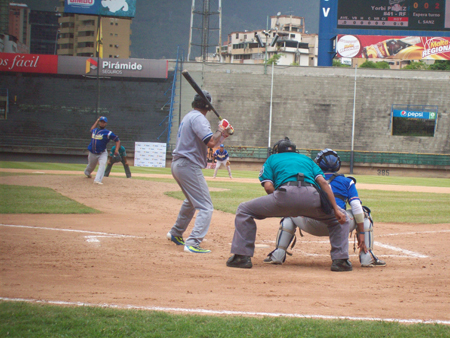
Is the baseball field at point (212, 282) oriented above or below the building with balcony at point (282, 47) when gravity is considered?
below

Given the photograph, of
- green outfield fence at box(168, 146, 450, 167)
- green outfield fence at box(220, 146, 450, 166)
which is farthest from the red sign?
green outfield fence at box(220, 146, 450, 166)

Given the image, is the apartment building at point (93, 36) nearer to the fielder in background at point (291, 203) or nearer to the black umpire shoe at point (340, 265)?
the fielder in background at point (291, 203)

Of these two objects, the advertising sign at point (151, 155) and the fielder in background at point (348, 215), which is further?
the advertising sign at point (151, 155)

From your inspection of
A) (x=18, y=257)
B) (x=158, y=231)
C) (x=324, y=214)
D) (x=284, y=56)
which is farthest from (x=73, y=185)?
(x=284, y=56)

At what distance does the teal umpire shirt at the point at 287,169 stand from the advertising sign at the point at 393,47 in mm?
38791

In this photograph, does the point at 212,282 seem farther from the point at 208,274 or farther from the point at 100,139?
the point at 100,139

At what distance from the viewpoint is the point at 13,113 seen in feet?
141

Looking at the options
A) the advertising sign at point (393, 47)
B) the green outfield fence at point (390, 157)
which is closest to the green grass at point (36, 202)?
the green outfield fence at point (390, 157)

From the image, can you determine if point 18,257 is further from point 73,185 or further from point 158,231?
point 73,185

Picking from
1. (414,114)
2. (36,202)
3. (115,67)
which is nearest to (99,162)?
(36,202)

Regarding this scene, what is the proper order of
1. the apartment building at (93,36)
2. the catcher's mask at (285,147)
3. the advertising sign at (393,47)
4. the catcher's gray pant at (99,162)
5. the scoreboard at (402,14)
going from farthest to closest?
1. the apartment building at (93,36)
2. the advertising sign at (393,47)
3. the scoreboard at (402,14)
4. the catcher's gray pant at (99,162)
5. the catcher's mask at (285,147)

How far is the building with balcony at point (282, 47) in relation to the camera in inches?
4274

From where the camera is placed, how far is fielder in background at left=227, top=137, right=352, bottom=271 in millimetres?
5492

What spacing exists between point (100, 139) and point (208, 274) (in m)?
10.0
